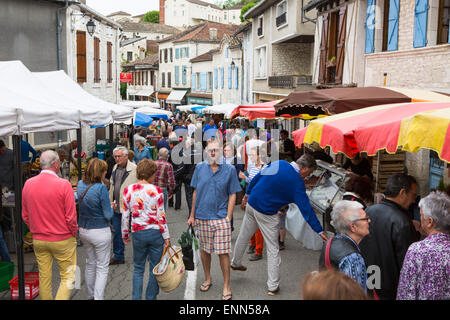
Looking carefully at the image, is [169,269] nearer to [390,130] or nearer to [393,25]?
[390,130]

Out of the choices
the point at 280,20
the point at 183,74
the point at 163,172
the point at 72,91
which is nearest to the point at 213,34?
the point at 183,74

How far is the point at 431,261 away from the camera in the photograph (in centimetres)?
321

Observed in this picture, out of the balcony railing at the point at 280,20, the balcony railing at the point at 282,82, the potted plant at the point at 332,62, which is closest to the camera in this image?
the potted plant at the point at 332,62

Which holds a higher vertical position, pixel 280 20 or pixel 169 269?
pixel 280 20

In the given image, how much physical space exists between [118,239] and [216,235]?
2.05 meters

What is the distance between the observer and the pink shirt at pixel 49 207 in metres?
4.75

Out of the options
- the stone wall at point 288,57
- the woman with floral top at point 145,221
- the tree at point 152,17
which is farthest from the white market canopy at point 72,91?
the tree at point 152,17

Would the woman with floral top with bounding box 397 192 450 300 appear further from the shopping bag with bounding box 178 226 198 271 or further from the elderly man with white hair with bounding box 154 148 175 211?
the elderly man with white hair with bounding box 154 148 175 211

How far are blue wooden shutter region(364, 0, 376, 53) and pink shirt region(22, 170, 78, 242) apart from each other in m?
9.96

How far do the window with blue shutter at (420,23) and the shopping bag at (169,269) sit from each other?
24.8 ft

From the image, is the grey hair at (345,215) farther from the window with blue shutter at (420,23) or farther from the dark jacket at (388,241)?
the window with blue shutter at (420,23)

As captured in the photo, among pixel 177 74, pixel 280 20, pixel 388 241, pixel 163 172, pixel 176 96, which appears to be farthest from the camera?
pixel 177 74

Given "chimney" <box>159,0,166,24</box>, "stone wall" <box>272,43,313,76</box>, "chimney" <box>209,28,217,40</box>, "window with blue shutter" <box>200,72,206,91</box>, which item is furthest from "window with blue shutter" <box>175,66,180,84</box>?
"chimney" <box>159,0,166,24</box>

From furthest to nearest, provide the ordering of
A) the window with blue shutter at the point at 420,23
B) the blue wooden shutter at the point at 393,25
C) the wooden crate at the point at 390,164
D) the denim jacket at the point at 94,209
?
the blue wooden shutter at the point at 393,25 < the window with blue shutter at the point at 420,23 < the wooden crate at the point at 390,164 < the denim jacket at the point at 94,209
